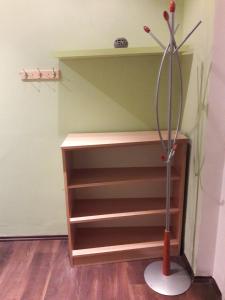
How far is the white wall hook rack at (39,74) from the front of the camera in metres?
2.01

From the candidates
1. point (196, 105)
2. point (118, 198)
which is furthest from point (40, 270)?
point (196, 105)

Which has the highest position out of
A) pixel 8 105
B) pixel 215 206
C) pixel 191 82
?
pixel 191 82

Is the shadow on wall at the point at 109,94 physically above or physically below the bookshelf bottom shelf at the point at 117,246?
above

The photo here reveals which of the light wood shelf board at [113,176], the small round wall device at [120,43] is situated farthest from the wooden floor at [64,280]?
the small round wall device at [120,43]

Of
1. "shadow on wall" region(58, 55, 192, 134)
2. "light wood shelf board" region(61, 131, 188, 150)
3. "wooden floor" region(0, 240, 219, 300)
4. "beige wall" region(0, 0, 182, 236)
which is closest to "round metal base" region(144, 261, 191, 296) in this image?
"wooden floor" region(0, 240, 219, 300)

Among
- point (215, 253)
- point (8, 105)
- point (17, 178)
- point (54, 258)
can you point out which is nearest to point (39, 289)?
point (54, 258)

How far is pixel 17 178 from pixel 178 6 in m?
1.96

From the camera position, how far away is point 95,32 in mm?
1965

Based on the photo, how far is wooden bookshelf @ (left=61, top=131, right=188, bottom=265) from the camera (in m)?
1.96

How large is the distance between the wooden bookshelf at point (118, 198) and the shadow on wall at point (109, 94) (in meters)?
0.12

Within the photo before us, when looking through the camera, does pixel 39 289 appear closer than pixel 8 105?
Yes

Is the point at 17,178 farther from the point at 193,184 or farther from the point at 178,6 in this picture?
the point at 178,6

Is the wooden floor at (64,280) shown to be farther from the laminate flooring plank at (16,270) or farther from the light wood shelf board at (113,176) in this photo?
the light wood shelf board at (113,176)

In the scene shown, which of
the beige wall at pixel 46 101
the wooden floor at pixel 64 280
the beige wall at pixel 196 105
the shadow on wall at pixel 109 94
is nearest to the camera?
the beige wall at pixel 196 105
